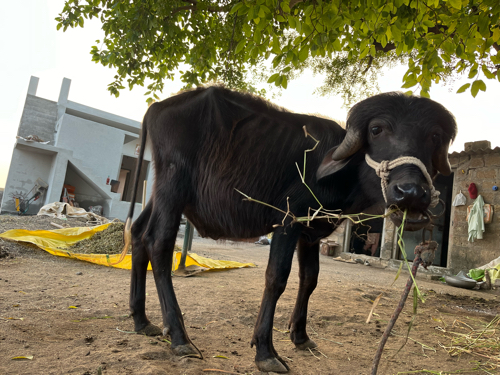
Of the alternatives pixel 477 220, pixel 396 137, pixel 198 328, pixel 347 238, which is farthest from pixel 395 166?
pixel 347 238

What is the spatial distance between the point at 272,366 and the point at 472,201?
304 inches

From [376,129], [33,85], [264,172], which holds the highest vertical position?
[33,85]

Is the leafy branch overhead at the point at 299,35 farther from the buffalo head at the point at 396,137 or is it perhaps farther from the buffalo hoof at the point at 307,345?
the buffalo hoof at the point at 307,345

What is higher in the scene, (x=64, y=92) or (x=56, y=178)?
(x=64, y=92)

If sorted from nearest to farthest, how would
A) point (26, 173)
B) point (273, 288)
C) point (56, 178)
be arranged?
1. point (273, 288)
2. point (56, 178)
3. point (26, 173)

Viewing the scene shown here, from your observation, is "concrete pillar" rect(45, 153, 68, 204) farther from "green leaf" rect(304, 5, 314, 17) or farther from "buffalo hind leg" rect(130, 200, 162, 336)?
"green leaf" rect(304, 5, 314, 17)

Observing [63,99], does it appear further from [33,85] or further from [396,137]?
[396,137]

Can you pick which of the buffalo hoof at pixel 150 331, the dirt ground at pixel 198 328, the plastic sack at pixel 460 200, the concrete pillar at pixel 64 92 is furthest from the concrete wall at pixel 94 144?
the buffalo hoof at pixel 150 331

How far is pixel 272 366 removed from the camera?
72.9 inches

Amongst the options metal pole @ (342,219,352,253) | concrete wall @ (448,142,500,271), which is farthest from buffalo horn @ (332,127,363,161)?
metal pole @ (342,219,352,253)

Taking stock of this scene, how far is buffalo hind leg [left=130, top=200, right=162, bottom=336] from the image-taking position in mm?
2318

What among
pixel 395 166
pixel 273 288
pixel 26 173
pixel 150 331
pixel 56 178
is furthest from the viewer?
pixel 26 173

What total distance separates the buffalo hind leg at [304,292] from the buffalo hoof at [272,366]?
0.47 m

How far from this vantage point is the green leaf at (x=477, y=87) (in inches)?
108
